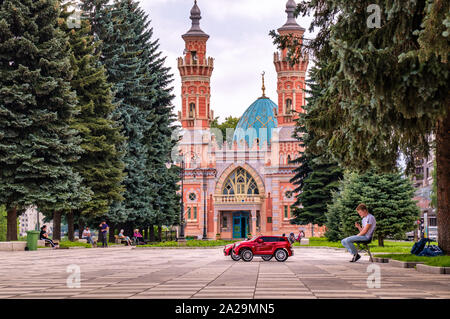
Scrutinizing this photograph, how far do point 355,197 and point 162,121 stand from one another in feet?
63.5

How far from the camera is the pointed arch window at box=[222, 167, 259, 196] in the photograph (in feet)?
227

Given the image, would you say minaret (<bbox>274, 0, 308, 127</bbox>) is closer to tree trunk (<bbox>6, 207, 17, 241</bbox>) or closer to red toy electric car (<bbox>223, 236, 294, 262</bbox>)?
tree trunk (<bbox>6, 207, 17, 241</bbox>)

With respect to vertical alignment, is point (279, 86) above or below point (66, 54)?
above

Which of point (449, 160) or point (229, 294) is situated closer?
point (229, 294)

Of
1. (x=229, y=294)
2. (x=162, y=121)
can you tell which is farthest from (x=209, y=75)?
(x=229, y=294)

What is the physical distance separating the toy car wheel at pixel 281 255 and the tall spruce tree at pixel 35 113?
43.4 feet

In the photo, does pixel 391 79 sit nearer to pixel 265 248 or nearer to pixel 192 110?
pixel 265 248

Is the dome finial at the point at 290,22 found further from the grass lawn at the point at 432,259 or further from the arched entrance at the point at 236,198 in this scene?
the grass lawn at the point at 432,259

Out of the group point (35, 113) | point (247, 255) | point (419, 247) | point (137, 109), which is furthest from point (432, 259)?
point (137, 109)

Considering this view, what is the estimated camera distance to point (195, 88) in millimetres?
72750

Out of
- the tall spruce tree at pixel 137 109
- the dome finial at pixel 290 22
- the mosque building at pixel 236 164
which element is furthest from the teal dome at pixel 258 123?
the tall spruce tree at pixel 137 109

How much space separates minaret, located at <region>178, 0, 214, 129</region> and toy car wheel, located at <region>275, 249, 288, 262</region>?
53.6 m

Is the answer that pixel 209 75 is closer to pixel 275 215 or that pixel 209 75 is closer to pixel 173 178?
pixel 275 215

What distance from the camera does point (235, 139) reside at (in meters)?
73.5
